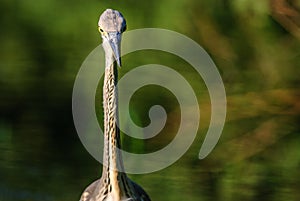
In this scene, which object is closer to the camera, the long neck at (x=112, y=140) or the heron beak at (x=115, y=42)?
the heron beak at (x=115, y=42)

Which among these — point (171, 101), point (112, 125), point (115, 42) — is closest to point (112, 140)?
point (112, 125)

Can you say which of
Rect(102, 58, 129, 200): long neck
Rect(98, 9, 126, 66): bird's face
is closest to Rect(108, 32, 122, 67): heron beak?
Rect(98, 9, 126, 66): bird's face

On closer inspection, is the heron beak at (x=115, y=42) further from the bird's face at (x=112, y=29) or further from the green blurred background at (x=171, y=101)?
the green blurred background at (x=171, y=101)

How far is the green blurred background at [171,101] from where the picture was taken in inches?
227

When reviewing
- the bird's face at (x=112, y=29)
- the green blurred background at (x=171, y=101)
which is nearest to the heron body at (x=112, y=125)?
the bird's face at (x=112, y=29)

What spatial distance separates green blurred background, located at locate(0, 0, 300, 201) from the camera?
5773mm

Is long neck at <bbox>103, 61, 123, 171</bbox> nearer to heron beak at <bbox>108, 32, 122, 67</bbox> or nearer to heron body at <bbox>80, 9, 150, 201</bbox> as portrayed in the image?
heron body at <bbox>80, 9, 150, 201</bbox>

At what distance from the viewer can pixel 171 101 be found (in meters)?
6.20

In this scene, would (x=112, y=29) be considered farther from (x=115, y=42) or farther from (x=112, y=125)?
(x=112, y=125)

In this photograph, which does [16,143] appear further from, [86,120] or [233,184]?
[233,184]

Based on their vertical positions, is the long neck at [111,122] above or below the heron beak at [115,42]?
below

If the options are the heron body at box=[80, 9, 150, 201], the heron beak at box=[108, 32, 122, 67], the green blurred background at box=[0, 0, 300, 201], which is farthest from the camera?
the green blurred background at box=[0, 0, 300, 201]

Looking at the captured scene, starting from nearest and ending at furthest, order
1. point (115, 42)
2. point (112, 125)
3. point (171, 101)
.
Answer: point (115, 42) → point (112, 125) → point (171, 101)

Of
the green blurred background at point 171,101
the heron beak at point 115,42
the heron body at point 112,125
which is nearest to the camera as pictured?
the heron beak at point 115,42
